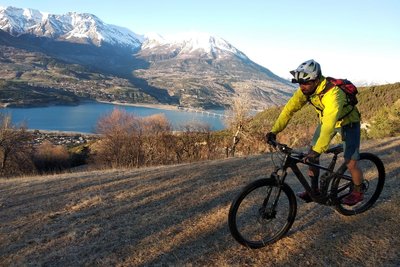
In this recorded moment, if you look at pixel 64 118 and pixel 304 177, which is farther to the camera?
pixel 64 118

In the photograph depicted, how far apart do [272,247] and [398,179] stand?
5032 millimetres

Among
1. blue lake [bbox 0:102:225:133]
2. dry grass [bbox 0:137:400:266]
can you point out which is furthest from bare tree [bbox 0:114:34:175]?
blue lake [bbox 0:102:225:133]

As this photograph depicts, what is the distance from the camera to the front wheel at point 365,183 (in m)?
6.15

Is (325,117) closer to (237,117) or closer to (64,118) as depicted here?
(237,117)

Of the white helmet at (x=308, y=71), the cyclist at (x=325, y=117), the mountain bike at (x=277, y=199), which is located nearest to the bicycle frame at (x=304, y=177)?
the mountain bike at (x=277, y=199)

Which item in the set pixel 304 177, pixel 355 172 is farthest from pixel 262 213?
pixel 355 172

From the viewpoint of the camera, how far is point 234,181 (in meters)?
10.3

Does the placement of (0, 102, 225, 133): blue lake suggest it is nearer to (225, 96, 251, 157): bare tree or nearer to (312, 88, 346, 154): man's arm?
(225, 96, 251, 157): bare tree

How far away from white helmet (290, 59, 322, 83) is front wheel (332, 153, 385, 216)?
5.87 feet

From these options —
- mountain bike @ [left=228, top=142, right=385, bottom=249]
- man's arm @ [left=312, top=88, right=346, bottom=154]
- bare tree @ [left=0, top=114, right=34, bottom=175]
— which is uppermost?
man's arm @ [left=312, top=88, right=346, bottom=154]

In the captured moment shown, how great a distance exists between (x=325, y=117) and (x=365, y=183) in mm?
1869

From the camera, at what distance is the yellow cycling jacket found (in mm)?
5016

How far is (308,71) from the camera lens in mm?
5277

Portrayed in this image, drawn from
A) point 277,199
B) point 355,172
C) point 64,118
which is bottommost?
point 64,118
